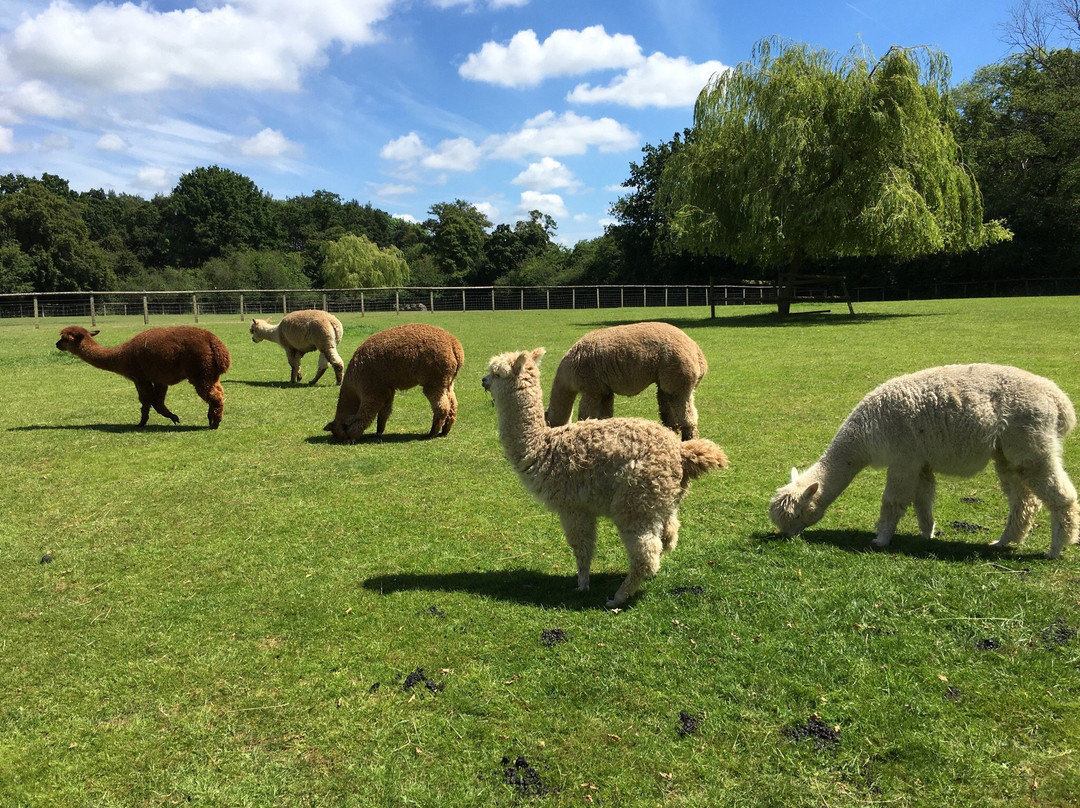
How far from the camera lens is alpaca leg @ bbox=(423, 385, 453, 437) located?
9.38m

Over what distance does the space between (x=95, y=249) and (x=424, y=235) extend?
159 feet

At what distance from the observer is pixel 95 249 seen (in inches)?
2576

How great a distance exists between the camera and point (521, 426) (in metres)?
4.80

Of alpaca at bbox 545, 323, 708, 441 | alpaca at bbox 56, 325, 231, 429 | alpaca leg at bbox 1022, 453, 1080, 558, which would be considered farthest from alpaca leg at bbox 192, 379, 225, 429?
alpaca leg at bbox 1022, 453, 1080, 558

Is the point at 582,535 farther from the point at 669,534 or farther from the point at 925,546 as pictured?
the point at 925,546

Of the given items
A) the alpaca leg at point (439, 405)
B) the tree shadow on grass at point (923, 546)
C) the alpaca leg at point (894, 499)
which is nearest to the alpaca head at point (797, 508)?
the tree shadow on grass at point (923, 546)

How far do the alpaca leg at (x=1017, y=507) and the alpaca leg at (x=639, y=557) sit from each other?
268cm

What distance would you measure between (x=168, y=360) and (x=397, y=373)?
3.75 meters

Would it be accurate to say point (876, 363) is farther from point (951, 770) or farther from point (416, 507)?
point (951, 770)

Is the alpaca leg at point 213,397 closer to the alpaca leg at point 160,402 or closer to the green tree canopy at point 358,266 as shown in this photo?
the alpaca leg at point 160,402

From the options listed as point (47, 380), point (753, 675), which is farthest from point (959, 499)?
point (47, 380)

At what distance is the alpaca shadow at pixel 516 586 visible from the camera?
4477 mm

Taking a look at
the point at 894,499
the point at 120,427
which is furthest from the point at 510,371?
the point at 120,427

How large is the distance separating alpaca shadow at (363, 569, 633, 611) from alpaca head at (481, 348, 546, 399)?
4.44ft
